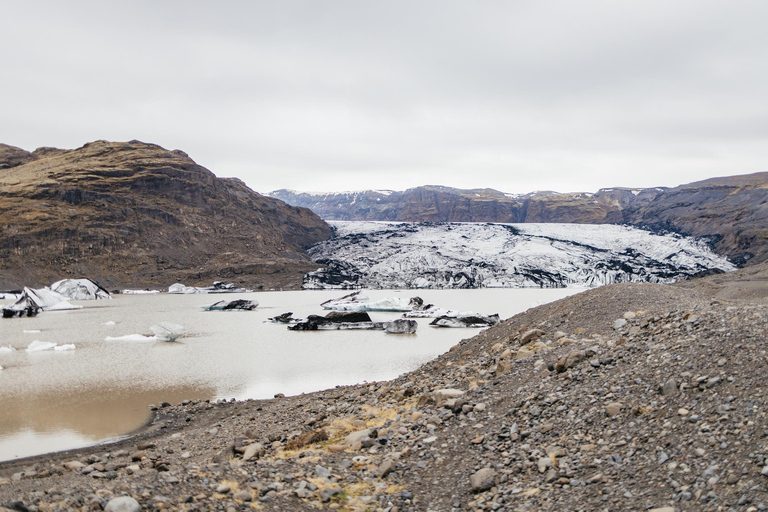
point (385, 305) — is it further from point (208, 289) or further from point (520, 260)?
point (208, 289)

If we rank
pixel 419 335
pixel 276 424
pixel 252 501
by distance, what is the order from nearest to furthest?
pixel 252 501 < pixel 276 424 < pixel 419 335

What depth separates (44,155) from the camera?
313ft

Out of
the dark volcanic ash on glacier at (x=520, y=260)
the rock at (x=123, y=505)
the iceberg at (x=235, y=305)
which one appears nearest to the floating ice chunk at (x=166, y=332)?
the iceberg at (x=235, y=305)

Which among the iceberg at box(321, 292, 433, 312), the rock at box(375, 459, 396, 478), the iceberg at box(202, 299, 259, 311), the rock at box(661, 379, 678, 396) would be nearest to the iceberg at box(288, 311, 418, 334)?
the iceberg at box(321, 292, 433, 312)

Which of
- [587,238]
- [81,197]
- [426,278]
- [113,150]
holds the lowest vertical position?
[426,278]

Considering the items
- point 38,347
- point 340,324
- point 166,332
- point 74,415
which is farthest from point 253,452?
point 340,324

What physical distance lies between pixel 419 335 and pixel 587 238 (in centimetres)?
5972

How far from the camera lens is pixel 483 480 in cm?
516

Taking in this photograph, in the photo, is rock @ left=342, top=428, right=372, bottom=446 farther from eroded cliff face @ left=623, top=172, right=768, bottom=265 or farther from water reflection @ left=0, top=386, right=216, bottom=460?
eroded cliff face @ left=623, top=172, right=768, bottom=265

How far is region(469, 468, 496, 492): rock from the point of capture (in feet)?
16.8

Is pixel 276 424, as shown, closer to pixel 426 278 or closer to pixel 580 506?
pixel 580 506

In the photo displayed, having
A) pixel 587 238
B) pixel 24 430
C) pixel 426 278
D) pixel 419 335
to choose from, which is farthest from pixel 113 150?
pixel 24 430

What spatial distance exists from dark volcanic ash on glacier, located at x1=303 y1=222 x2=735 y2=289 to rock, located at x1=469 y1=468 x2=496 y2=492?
61.3m

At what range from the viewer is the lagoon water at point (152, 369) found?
1127 centimetres
